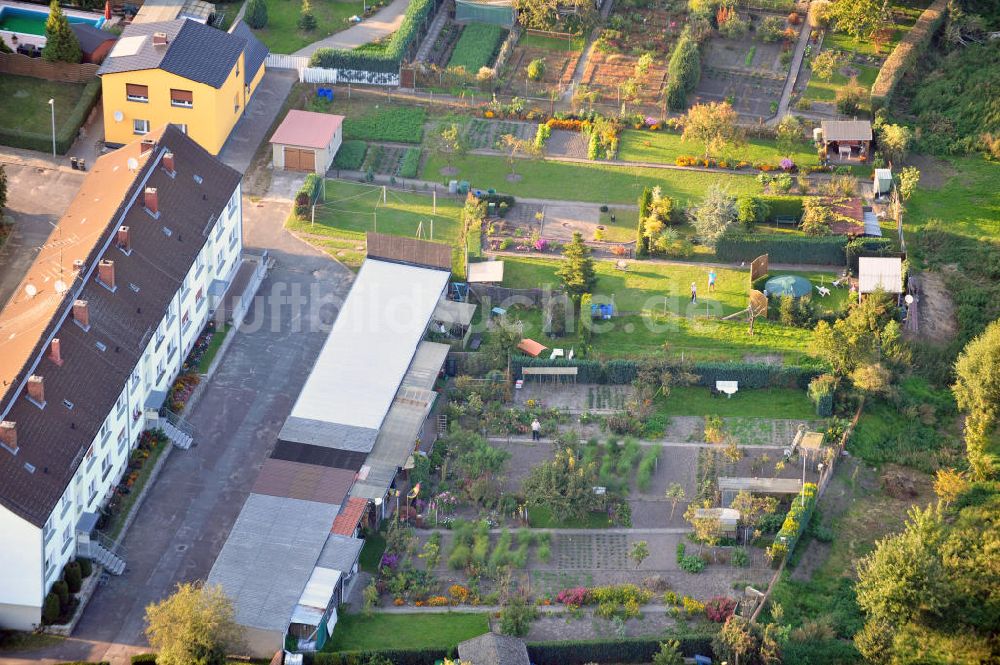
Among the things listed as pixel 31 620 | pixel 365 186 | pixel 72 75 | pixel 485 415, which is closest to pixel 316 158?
pixel 365 186

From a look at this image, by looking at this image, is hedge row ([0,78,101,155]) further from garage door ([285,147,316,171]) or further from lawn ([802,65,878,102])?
lawn ([802,65,878,102])

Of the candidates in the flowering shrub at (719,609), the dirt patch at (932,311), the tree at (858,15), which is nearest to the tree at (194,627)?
the flowering shrub at (719,609)

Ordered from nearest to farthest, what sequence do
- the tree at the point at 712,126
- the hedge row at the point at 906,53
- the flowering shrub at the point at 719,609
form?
the flowering shrub at the point at 719,609
the tree at the point at 712,126
the hedge row at the point at 906,53

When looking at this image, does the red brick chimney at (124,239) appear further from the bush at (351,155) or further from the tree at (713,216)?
the tree at (713,216)

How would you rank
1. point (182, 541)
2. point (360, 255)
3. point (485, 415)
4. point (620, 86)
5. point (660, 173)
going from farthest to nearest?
point (620, 86) → point (660, 173) → point (360, 255) → point (485, 415) → point (182, 541)

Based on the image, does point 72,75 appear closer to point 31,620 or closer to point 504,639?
point 31,620

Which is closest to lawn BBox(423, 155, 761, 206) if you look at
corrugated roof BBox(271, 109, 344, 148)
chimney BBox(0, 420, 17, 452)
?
corrugated roof BBox(271, 109, 344, 148)
